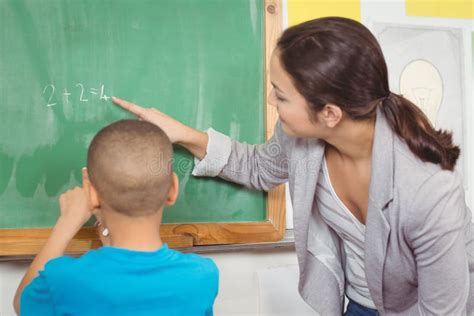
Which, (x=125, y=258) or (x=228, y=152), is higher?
(x=228, y=152)

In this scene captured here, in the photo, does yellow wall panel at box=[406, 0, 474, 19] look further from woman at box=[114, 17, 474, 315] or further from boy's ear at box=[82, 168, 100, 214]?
boy's ear at box=[82, 168, 100, 214]

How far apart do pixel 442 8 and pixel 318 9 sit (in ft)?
1.54

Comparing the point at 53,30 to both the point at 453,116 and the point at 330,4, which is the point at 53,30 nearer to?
the point at 330,4

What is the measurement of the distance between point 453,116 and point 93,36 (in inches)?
47.9

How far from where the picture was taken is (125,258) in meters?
0.99

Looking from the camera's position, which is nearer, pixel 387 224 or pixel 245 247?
pixel 387 224

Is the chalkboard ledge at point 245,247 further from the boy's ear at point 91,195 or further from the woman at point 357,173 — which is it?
the boy's ear at point 91,195

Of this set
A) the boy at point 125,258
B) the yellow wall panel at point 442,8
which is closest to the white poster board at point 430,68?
the yellow wall panel at point 442,8

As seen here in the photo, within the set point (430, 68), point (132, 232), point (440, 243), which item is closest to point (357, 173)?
point (440, 243)

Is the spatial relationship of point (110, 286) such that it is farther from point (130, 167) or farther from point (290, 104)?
point (290, 104)

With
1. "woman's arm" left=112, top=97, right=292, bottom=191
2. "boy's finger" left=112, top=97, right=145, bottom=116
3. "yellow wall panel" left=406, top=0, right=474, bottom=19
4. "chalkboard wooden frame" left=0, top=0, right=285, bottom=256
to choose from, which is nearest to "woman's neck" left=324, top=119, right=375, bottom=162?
"woman's arm" left=112, top=97, right=292, bottom=191

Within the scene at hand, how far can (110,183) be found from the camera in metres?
1.04

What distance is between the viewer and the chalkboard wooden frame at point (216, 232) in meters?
1.42

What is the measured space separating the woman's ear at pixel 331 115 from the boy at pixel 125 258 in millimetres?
362
